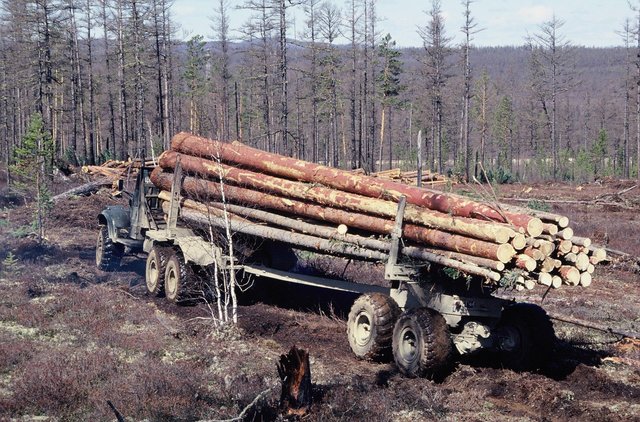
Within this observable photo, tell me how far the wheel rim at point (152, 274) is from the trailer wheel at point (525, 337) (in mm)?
8691

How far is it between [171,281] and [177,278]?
0.58m

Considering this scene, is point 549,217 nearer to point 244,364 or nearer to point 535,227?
point 535,227

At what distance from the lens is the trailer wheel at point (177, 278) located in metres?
15.8

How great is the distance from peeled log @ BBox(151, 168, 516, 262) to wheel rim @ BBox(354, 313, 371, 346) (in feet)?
4.87

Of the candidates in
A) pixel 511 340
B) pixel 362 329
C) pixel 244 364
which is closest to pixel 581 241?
pixel 511 340

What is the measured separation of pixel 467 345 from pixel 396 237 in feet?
6.56

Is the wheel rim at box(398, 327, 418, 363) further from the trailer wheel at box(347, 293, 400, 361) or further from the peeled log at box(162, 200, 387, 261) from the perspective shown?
the peeled log at box(162, 200, 387, 261)

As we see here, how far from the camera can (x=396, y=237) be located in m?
11.7

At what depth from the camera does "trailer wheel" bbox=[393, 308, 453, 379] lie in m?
10.6

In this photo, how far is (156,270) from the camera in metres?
17.1

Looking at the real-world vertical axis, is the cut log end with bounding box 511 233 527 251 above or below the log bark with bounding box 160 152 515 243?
below

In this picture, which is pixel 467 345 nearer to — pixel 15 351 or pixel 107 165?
pixel 15 351

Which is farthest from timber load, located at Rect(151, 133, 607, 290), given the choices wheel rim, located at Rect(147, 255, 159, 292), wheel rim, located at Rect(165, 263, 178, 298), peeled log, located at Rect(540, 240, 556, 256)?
wheel rim, located at Rect(147, 255, 159, 292)

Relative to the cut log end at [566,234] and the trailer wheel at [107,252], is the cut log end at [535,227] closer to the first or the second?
the cut log end at [566,234]
